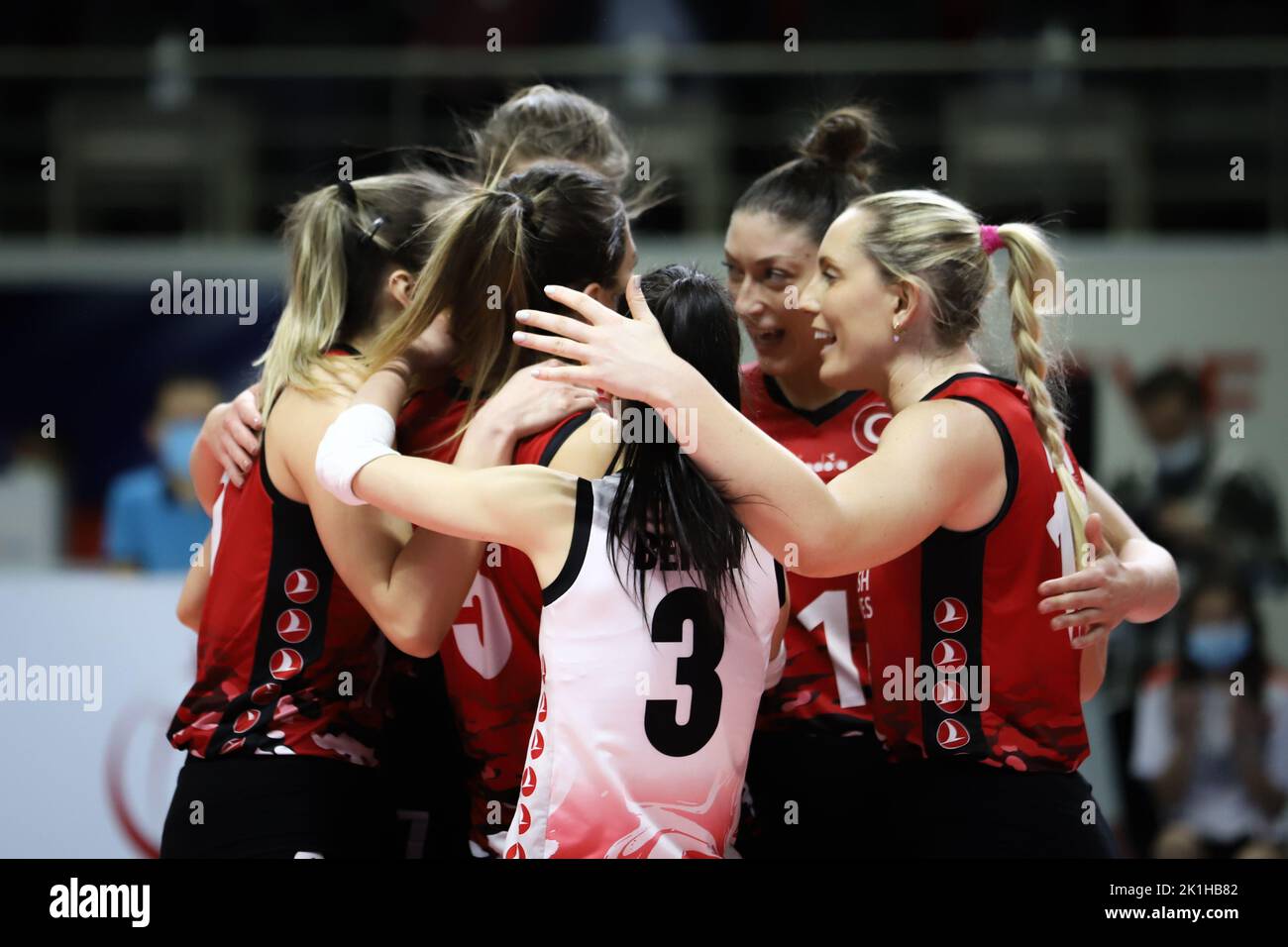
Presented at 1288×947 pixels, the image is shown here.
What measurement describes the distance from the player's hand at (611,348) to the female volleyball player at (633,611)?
0.11 metres

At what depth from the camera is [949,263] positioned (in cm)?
211

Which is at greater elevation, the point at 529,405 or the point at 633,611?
the point at 529,405

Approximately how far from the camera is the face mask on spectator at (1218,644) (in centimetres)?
552

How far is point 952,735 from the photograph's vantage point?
6.73ft

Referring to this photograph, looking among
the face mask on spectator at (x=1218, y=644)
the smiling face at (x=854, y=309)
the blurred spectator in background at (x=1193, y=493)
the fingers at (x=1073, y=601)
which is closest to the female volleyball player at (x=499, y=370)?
the smiling face at (x=854, y=309)

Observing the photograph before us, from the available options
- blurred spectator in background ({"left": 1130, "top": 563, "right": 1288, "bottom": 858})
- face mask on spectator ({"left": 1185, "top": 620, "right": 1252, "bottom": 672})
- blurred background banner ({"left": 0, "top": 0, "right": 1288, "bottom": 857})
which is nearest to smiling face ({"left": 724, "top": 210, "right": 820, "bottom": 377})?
blurred spectator in background ({"left": 1130, "top": 563, "right": 1288, "bottom": 858})

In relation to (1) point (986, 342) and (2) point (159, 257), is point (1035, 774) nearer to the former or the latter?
(1) point (986, 342)

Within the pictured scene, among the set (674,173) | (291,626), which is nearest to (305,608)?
(291,626)

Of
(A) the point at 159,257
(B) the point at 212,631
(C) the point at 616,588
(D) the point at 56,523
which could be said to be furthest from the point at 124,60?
(C) the point at 616,588

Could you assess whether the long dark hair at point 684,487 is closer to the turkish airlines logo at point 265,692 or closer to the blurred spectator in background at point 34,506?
the turkish airlines logo at point 265,692

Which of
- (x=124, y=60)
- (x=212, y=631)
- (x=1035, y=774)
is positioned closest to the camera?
(x=1035, y=774)

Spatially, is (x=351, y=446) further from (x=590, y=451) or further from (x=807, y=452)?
(x=807, y=452)

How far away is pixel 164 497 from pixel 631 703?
4.83 meters

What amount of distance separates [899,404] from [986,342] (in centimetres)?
28
